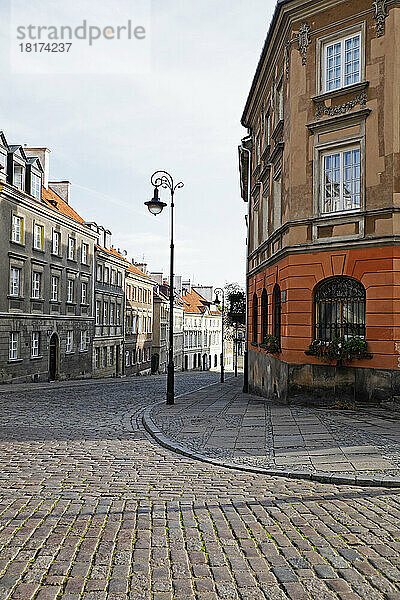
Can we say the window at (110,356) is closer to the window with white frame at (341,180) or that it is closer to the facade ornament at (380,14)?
the window with white frame at (341,180)

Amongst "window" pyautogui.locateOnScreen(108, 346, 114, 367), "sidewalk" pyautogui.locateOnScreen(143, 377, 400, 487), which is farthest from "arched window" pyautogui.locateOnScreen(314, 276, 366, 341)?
"window" pyautogui.locateOnScreen(108, 346, 114, 367)

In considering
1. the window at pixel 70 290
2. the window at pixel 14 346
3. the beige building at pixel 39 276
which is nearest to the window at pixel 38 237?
the beige building at pixel 39 276

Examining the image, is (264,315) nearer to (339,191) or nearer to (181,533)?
(339,191)

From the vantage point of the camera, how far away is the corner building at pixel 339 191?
594 inches

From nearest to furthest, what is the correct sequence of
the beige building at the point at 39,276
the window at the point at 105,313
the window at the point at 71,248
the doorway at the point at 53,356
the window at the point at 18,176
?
the beige building at the point at 39,276, the window at the point at 18,176, the doorway at the point at 53,356, the window at the point at 71,248, the window at the point at 105,313

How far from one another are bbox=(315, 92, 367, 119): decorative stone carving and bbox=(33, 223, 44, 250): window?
22410 millimetres

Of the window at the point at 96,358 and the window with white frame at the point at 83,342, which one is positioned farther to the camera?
the window at the point at 96,358

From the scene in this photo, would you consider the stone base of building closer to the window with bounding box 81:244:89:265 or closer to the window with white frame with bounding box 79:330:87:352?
the window with white frame with bounding box 79:330:87:352

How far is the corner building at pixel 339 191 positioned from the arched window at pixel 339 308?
3 centimetres

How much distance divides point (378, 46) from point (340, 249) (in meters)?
5.47

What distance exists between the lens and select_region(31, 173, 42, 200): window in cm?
3425

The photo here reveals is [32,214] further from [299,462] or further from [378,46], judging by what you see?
[299,462]

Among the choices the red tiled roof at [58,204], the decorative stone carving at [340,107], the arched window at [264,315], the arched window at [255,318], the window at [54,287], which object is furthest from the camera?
the red tiled roof at [58,204]

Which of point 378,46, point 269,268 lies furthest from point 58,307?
point 378,46
